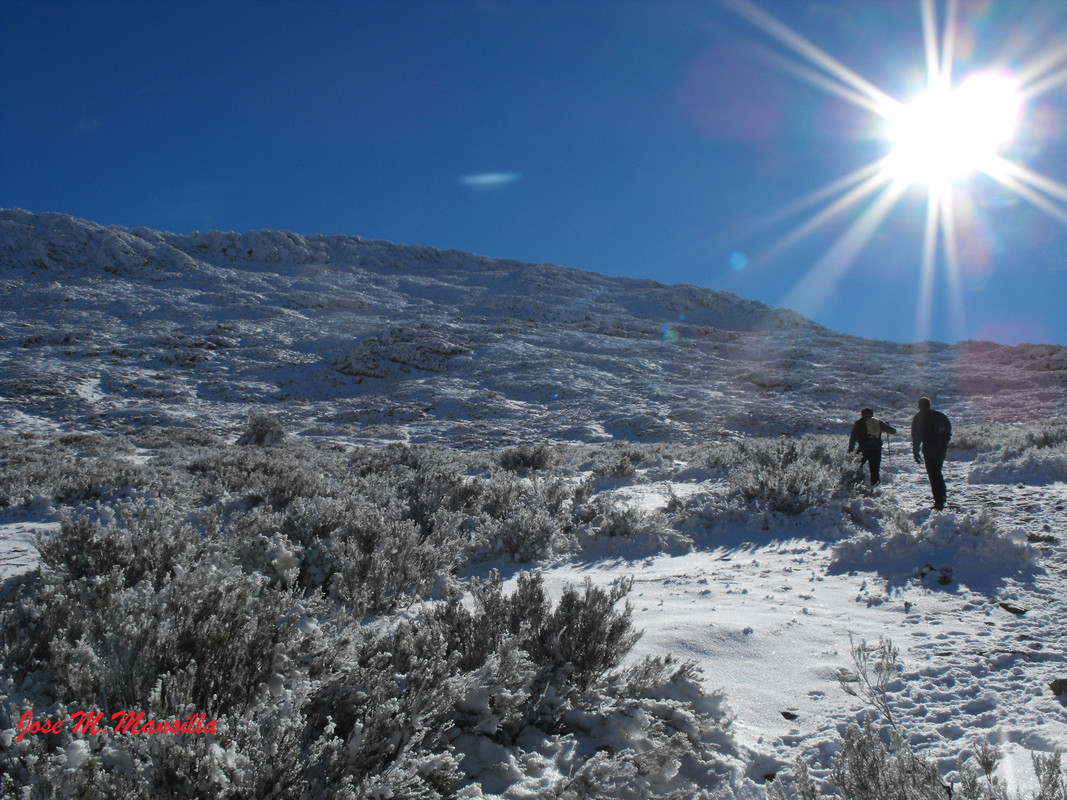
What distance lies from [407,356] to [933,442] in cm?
4455

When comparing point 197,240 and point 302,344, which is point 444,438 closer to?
point 302,344

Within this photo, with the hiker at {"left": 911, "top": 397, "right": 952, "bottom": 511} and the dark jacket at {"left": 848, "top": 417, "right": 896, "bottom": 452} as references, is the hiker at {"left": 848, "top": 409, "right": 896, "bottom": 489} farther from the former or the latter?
the hiker at {"left": 911, "top": 397, "right": 952, "bottom": 511}

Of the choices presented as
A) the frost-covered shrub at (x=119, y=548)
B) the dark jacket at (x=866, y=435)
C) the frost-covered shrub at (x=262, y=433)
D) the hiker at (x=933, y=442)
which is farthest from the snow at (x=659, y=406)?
the frost-covered shrub at (x=262, y=433)

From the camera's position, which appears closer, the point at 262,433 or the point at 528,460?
→ the point at 528,460

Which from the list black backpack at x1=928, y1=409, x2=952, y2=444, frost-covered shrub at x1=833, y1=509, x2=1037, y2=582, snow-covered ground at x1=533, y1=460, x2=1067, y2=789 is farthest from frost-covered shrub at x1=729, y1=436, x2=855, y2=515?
frost-covered shrub at x1=833, y1=509, x2=1037, y2=582

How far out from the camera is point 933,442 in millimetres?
7570

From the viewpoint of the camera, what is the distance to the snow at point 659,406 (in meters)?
2.77

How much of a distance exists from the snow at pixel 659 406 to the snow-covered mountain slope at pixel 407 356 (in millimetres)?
349

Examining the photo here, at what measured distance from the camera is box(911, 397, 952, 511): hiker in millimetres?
7148

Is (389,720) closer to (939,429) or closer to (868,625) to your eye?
(868,625)

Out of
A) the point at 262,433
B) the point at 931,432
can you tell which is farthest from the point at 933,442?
the point at 262,433

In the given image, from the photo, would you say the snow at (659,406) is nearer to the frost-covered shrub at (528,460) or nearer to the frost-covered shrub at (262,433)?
the frost-covered shrub at (528,460)

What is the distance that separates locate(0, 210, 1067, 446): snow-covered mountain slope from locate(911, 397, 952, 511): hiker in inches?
748

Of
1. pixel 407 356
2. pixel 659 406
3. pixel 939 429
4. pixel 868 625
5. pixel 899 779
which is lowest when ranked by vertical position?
pixel 868 625
